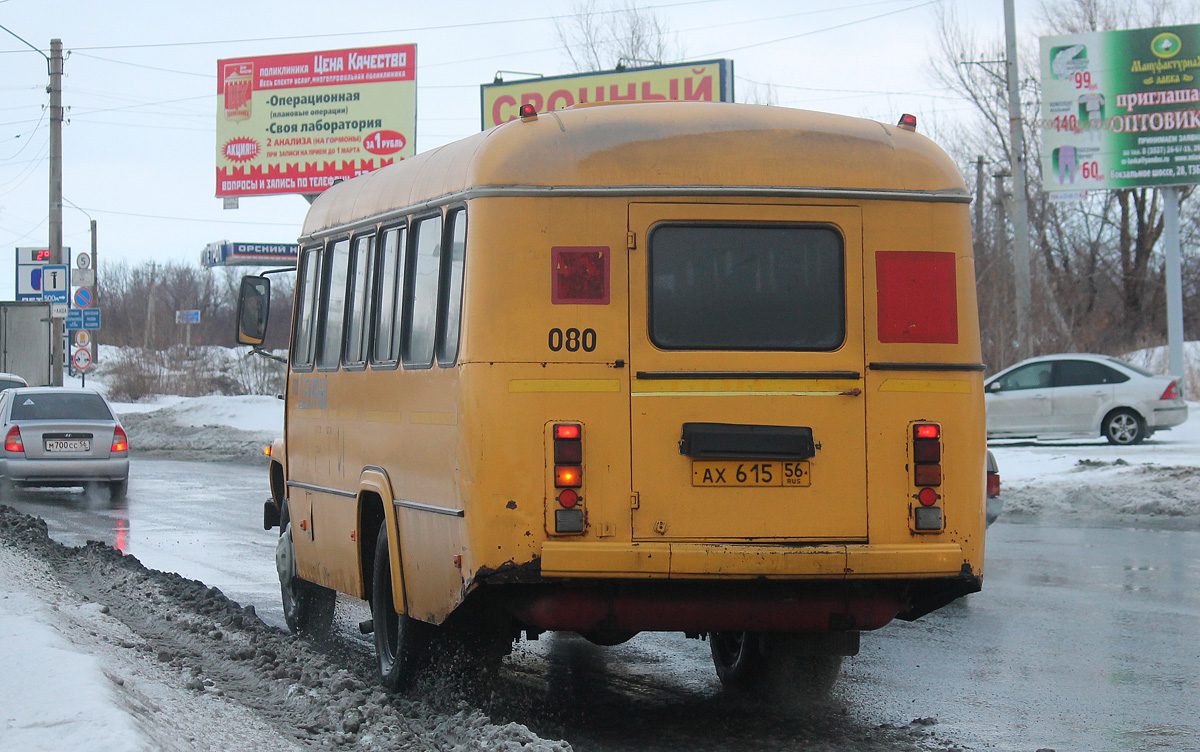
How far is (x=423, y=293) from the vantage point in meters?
6.20

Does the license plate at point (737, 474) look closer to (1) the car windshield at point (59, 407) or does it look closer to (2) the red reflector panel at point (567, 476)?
(2) the red reflector panel at point (567, 476)

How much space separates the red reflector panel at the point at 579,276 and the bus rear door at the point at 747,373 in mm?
134

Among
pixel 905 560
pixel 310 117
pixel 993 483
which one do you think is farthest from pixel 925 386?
pixel 310 117

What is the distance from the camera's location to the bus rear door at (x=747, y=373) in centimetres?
546

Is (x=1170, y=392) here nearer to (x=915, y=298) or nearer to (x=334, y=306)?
(x=334, y=306)

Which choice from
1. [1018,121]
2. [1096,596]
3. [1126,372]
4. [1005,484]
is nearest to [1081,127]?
[1018,121]

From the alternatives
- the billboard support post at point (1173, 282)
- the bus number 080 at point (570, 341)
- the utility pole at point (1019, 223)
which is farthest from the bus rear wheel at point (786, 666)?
the billboard support post at point (1173, 282)

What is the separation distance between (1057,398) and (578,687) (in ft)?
58.7

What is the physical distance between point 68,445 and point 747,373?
15.0 metres

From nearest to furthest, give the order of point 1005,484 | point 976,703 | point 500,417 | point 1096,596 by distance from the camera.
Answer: point 500,417 → point 976,703 → point 1096,596 → point 1005,484

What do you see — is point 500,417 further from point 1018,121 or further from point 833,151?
point 1018,121

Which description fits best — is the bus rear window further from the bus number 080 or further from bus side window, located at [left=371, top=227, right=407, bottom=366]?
bus side window, located at [left=371, top=227, right=407, bottom=366]

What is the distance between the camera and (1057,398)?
75.4ft

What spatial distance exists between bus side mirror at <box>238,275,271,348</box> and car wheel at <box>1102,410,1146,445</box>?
17.5 metres
